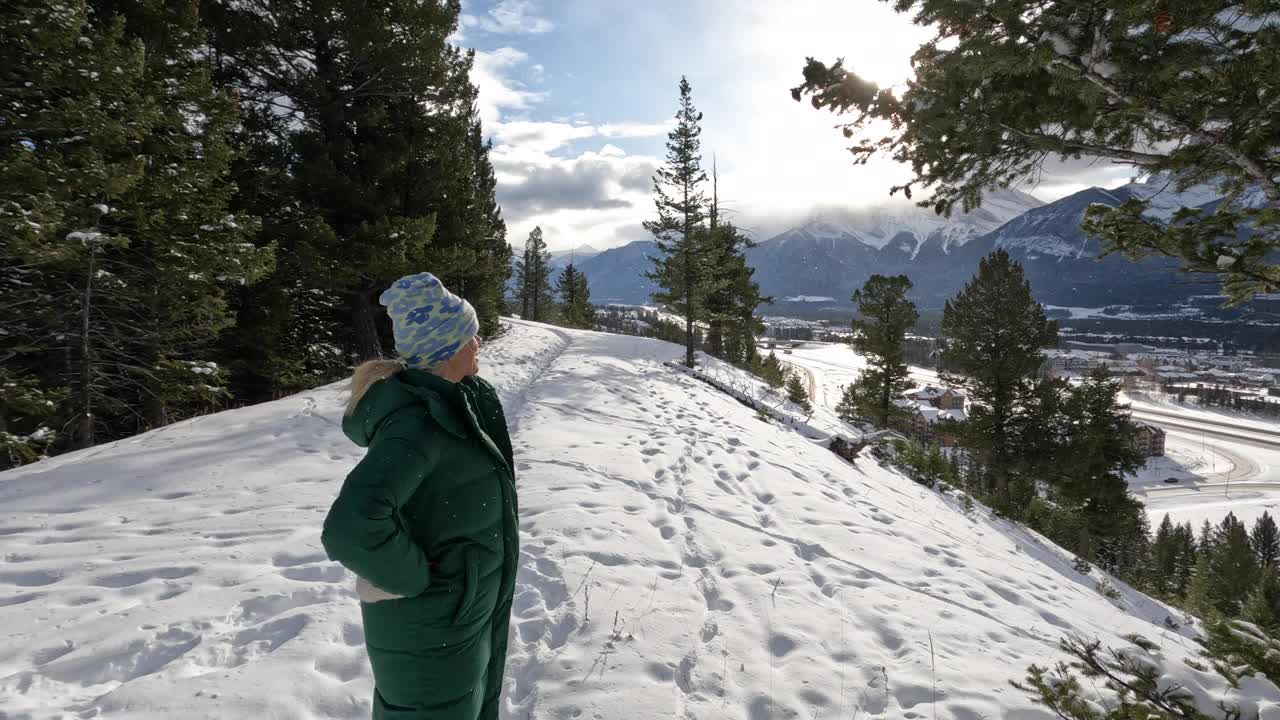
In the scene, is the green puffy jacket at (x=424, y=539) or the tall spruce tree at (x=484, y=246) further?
the tall spruce tree at (x=484, y=246)

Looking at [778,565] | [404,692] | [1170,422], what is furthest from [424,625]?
[1170,422]

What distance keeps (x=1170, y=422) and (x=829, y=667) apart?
15929cm

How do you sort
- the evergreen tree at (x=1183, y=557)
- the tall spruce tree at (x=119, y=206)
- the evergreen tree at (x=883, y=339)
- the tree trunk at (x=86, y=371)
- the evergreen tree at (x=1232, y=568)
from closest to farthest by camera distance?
the tall spruce tree at (x=119, y=206)
the tree trunk at (x=86, y=371)
the evergreen tree at (x=883, y=339)
the evergreen tree at (x=1232, y=568)
the evergreen tree at (x=1183, y=557)

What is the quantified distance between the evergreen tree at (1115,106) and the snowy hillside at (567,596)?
3.24m

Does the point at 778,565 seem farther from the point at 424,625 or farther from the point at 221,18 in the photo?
the point at 221,18

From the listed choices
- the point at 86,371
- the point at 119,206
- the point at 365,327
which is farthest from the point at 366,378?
the point at 365,327

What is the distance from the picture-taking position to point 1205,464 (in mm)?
88500

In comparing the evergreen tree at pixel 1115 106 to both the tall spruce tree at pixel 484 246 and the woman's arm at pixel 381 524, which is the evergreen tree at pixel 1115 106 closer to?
the woman's arm at pixel 381 524

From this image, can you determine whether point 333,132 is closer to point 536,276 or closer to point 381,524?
point 381,524

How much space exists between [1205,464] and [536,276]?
118m

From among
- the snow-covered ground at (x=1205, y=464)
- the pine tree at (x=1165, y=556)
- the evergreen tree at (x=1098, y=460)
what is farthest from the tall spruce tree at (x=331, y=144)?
the pine tree at (x=1165, y=556)

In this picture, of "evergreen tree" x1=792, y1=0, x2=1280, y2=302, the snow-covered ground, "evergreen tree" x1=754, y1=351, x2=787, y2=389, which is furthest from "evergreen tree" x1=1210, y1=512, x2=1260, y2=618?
"evergreen tree" x1=792, y1=0, x2=1280, y2=302

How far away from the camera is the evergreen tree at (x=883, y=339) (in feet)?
84.2

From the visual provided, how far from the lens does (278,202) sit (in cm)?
1102
